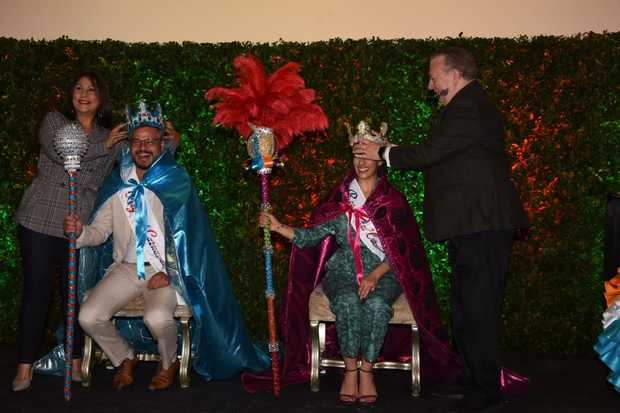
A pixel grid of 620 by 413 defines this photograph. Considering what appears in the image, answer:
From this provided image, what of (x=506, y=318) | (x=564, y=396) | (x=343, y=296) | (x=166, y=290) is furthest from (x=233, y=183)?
(x=564, y=396)

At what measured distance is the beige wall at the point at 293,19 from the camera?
239 inches

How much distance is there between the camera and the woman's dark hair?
4.79 meters

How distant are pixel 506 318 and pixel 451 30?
2470mm

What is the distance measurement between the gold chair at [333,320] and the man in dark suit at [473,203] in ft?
1.35

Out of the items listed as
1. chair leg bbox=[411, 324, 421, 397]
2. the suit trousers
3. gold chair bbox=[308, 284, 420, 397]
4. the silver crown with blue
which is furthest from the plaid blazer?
chair leg bbox=[411, 324, 421, 397]

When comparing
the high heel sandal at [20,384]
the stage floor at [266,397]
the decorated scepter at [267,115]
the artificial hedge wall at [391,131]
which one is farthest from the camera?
the artificial hedge wall at [391,131]

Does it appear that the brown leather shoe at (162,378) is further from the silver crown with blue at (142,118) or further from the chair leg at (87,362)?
the silver crown with blue at (142,118)

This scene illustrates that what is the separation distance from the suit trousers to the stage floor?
0.82 ft

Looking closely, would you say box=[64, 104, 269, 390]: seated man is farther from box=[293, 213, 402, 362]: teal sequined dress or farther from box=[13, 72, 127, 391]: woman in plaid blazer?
box=[293, 213, 402, 362]: teal sequined dress

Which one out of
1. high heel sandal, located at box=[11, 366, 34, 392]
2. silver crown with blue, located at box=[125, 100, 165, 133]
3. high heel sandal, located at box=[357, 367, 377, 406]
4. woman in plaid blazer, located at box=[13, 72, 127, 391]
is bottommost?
high heel sandal, located at box=[357, 367, 377, 406]

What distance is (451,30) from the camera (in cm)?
614

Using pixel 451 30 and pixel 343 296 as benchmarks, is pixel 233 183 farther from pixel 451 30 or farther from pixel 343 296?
pixel 451 30

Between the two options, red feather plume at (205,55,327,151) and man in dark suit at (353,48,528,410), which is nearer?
man in dark suit at (353,48,528,410)

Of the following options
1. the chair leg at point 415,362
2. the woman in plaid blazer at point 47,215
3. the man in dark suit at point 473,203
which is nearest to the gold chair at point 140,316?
the woman in plaid blazer at point 47,215
